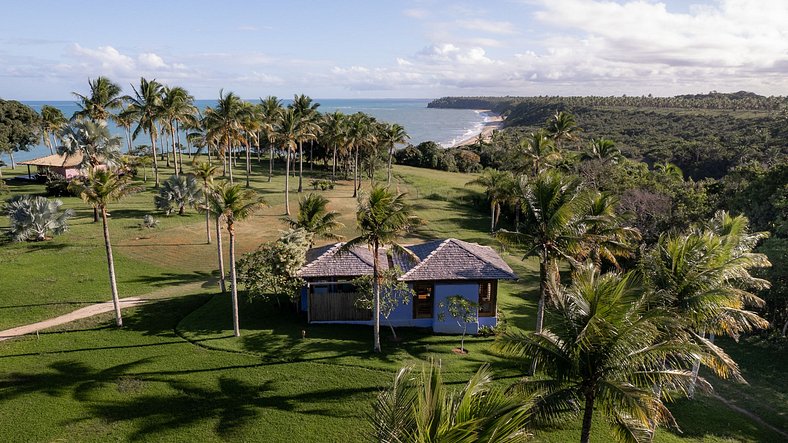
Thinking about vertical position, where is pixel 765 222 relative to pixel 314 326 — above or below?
above

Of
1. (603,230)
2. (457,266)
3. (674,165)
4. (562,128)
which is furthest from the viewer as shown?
(674,165)

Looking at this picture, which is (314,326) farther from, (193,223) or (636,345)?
(193,223)

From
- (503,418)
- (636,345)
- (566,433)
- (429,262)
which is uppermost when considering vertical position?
(503,418)

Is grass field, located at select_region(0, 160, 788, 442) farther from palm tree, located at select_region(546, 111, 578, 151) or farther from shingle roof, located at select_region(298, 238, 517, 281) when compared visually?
palm tree, located at select_region(546, 111, 578, 151)

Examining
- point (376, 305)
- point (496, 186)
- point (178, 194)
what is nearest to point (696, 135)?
point (496, 186)

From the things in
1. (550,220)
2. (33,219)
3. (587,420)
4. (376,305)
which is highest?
(550,220)

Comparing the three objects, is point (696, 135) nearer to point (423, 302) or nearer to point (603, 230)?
point (603, 230)

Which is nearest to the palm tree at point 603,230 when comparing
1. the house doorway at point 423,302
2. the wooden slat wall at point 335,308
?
the house doorway at point 423,302

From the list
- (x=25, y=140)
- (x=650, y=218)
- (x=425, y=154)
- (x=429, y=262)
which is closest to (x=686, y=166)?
(x=425, y=154)
